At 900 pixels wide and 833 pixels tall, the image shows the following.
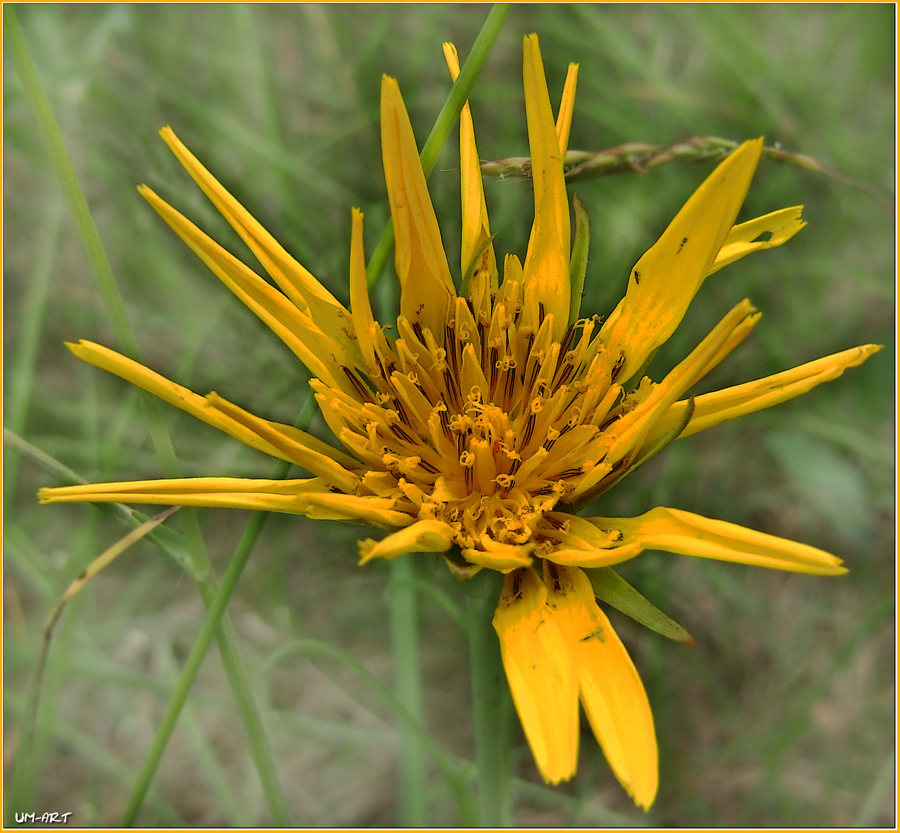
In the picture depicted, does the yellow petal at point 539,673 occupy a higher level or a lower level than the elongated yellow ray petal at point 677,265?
lower

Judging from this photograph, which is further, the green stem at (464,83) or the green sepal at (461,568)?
the green stem at (464,83)

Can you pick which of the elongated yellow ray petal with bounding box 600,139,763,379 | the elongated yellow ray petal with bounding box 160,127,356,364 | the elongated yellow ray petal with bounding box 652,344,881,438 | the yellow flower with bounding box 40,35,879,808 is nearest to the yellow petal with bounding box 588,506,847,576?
the yellow flower with bounding box 40,35,879,808

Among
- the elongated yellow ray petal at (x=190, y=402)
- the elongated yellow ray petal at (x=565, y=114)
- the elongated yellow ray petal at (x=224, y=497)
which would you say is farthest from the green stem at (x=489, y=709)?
the elongated yellow ray petal at (x=565, y=114)

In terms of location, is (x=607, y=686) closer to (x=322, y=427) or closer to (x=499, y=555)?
(x=499, y=555)

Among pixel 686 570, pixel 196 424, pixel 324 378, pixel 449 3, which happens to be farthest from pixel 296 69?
pixel 686 570

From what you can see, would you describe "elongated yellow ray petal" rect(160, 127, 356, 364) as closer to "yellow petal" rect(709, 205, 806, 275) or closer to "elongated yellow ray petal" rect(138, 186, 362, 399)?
"elongated yellow ray petal" rect(138, 186, 362, 399)

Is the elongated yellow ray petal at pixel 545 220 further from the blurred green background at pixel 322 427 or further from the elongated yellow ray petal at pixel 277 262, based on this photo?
the blurred green background at pixel 322 427

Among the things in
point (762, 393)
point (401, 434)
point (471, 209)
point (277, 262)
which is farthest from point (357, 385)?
point (762, 393)
